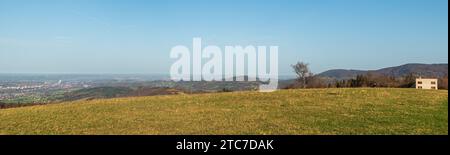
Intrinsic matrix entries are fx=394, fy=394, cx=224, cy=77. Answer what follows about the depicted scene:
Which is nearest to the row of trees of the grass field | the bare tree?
the bare tree

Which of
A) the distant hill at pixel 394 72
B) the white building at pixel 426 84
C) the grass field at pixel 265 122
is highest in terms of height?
the distant hill at pixel 394 72

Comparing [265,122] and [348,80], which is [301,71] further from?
[265,122]

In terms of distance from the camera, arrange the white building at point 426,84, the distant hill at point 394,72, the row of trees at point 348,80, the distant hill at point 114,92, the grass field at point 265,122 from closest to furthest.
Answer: the grass field at point 265,122
the distant hill at point 114,92
the white building at point 426,84
the row of trees at point 348,80
the distant hill at point 394,72

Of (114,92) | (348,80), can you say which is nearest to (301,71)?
(348,80)

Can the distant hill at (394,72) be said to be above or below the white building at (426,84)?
above

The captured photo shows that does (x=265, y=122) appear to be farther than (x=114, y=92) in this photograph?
No

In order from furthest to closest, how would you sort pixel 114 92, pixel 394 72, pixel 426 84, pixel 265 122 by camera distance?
pixel 394 72
pixel 426 84
pixel 114 92
pixel 265 122

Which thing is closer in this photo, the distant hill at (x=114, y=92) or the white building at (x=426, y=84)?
the distant hill at (x=114, y=92)

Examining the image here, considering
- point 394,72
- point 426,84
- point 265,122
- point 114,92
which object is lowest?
point 265,122

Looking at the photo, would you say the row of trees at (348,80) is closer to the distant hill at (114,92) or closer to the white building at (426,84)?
the white building at (426,84)

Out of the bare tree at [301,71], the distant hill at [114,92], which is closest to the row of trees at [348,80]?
the bare tree at [301,71]
